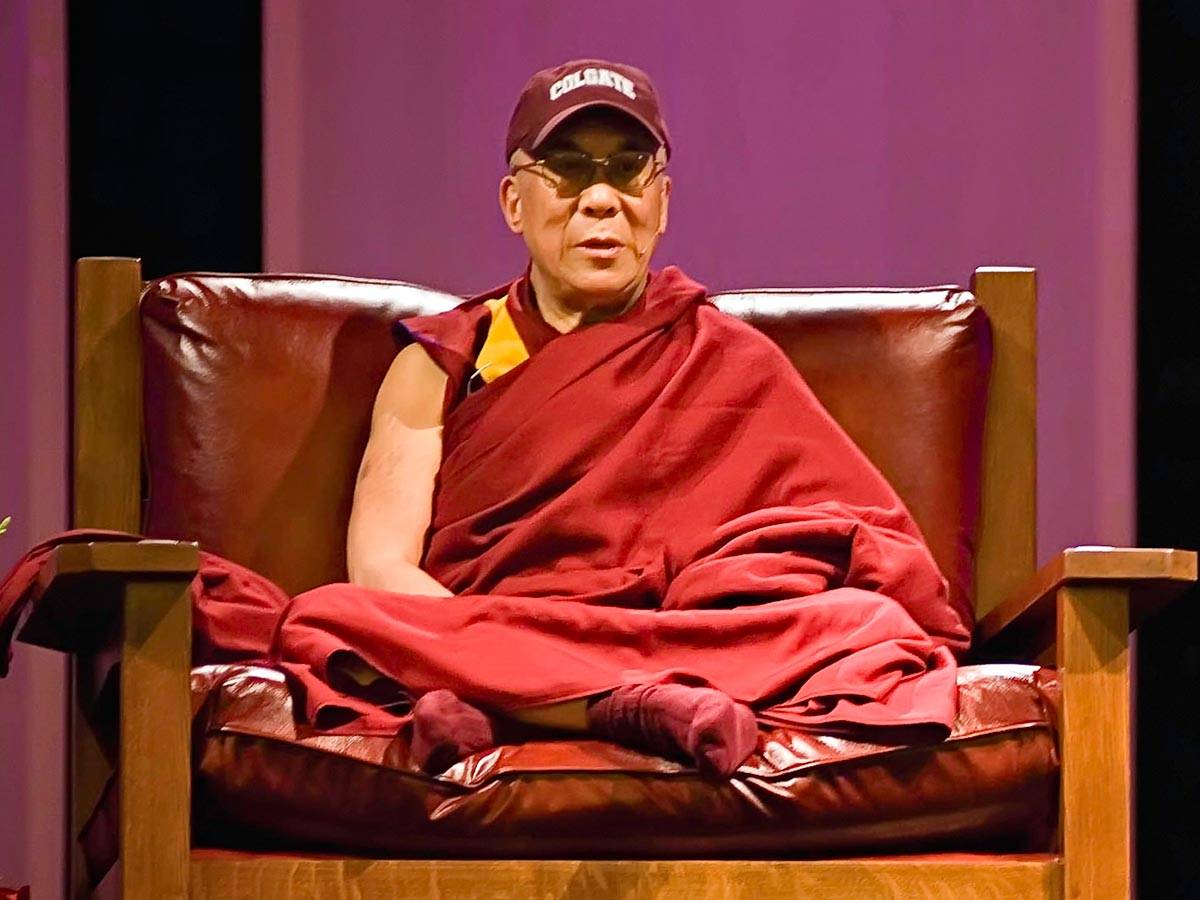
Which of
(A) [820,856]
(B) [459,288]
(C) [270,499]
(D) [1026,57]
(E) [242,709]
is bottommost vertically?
(A) [820,856]

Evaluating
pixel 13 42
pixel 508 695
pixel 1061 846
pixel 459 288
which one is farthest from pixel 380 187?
pixel 1061 846

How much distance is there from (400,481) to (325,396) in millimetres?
172

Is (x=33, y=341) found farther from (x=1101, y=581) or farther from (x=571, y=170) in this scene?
(x=1101, y=581)

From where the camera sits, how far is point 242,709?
6.69ft

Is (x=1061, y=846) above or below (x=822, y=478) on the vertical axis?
below

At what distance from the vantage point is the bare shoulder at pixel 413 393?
2.62 meters

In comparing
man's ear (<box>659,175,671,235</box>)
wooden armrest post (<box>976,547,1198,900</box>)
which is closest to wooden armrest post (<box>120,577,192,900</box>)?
wooden armrest post (<box>976,547,1198,900</box>)

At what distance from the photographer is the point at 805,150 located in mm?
3146

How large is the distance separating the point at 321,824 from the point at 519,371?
74 cm

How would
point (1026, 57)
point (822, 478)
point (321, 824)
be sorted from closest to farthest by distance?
point (321, 824), point (822, 478), point (1026, 57)

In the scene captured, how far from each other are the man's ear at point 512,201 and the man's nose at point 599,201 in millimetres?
110

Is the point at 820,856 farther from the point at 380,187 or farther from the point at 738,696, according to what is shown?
the point at 380,187

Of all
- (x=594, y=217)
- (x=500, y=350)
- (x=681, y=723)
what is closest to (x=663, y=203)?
(x=594, y=217)

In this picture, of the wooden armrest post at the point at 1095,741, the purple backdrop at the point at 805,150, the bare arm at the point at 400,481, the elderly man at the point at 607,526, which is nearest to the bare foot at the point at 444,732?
the elderly man at the point at 607,526
